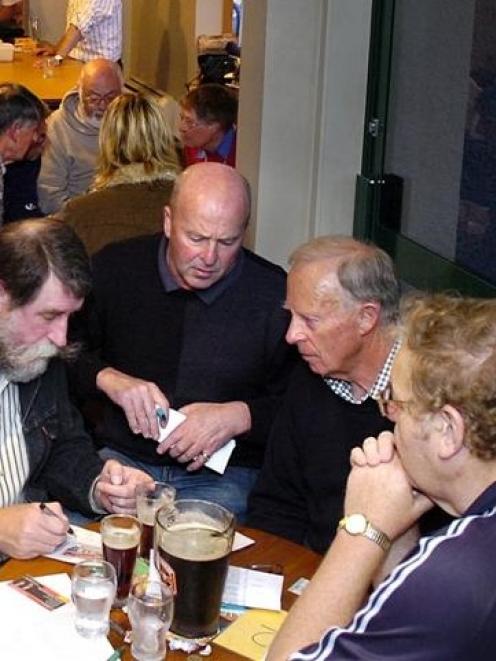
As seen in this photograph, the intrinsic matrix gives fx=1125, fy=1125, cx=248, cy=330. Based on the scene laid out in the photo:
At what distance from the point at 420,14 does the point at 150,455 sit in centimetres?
193

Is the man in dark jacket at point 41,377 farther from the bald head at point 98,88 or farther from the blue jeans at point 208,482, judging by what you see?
the bald head at point 98,88

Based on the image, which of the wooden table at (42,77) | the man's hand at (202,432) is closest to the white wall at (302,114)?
the man's hand at (202,432)

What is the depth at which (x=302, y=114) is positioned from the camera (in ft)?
14.4

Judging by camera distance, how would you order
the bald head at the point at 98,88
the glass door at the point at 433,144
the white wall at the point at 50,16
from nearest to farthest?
the glass door at the point at 433,144 → the bald head at the point at 98,88 → the white wall at the point at 50,16

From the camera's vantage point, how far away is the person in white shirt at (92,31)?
8.39 metres

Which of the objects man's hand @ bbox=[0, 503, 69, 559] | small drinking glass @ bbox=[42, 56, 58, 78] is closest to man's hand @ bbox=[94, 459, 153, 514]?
man's hand @ bbox=[0, 503, 69, 559]

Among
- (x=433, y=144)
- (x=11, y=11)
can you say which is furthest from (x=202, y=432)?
(x=11, y=11)

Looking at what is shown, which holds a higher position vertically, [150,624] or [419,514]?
[419,514]

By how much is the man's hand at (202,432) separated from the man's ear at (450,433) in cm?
129

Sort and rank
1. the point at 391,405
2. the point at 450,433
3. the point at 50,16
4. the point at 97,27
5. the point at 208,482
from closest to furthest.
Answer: the point at 450,433 → the point at 391,405 → the point at 208,482 → the point at 97,27 → the point at 50,16

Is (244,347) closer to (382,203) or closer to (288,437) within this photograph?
(288,437)

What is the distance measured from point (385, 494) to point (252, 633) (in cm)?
35

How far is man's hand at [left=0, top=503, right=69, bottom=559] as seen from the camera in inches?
89.2

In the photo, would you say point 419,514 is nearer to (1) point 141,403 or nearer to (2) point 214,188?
(1) point 141,403
